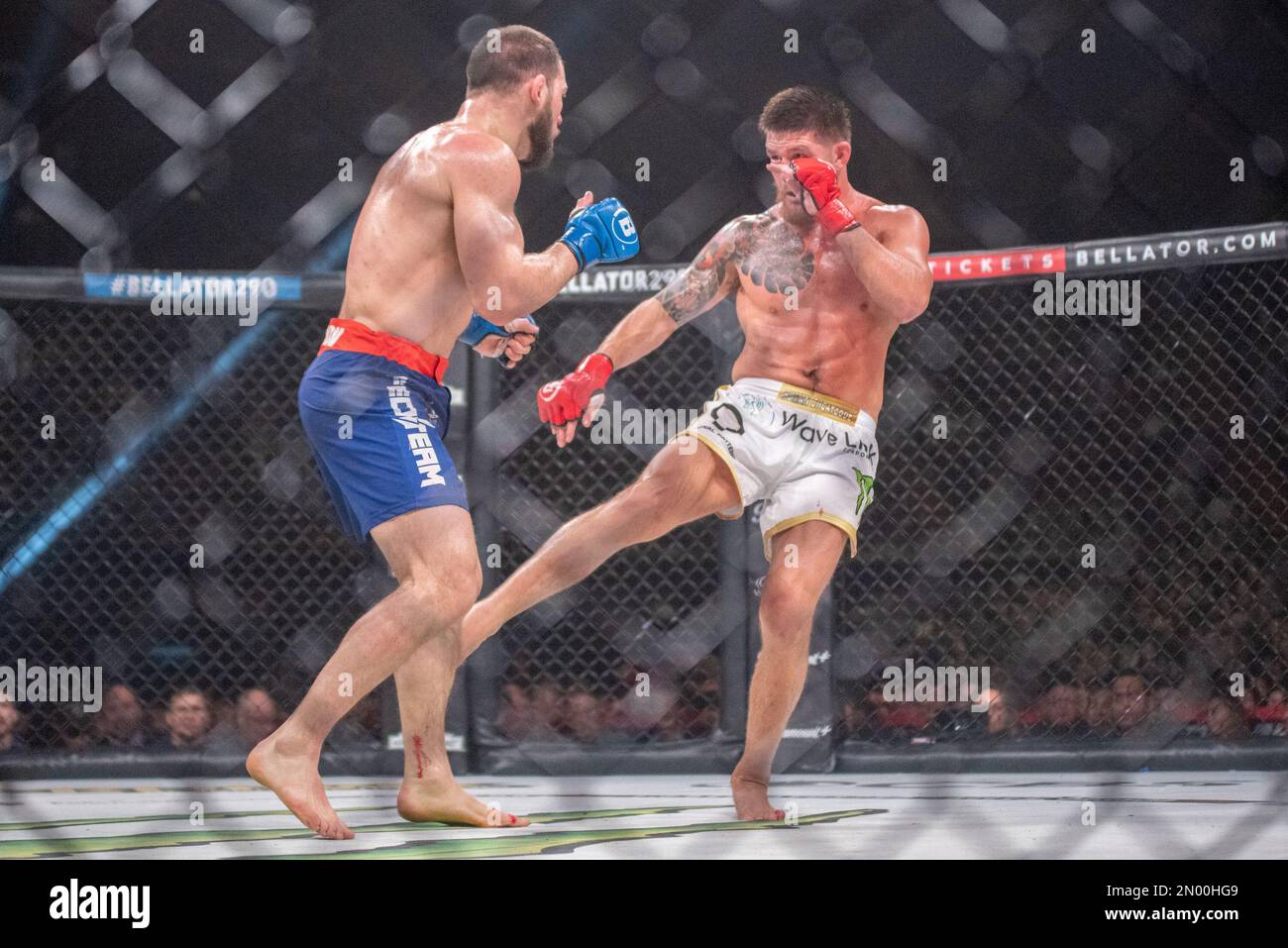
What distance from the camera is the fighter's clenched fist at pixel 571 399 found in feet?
7.85

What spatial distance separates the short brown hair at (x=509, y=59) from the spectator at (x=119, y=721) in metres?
1.77

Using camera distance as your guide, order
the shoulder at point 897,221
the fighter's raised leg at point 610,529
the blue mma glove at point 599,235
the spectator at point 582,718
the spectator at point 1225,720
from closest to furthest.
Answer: the blue mma glove at point 599,235, the fighter's raised leg at point 610,529, the shoulder at point 897,221, the spectator at point 1225,720, the spectator at point 582,718

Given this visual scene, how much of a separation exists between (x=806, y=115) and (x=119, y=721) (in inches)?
82.6

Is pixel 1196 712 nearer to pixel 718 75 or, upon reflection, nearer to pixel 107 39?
pixel 718 75

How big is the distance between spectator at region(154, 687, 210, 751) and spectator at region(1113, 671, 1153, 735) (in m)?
2.14

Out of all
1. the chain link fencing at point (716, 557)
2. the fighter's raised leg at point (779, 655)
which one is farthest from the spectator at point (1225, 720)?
the fighter's raised leg at point (779, 655)

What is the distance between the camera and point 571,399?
A: 2402mm

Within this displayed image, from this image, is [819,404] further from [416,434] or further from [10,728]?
[10,728]

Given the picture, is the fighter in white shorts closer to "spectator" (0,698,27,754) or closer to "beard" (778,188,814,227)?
"beard" (778,188,814,227)

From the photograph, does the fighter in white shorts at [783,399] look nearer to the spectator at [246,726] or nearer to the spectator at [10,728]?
the spectator at [246,726]

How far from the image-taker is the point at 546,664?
3.45 metres
